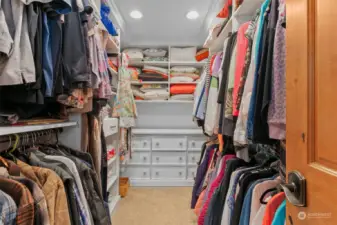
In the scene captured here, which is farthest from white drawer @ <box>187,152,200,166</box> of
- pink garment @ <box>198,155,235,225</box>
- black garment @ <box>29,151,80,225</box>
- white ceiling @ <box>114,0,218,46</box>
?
black garment @ <box>29,151,80,225</box>

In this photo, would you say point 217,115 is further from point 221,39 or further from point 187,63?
point 187,63

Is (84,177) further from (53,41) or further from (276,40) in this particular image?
(276,40)

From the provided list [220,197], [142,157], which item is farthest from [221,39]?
[142,157]

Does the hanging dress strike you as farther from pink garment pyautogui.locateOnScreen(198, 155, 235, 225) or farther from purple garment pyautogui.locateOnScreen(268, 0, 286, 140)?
purple garment pyautogui.locateOnScreen(268, 0, 286, 140)

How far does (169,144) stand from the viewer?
3.58 m

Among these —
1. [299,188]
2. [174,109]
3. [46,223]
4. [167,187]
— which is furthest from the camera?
[174,109]

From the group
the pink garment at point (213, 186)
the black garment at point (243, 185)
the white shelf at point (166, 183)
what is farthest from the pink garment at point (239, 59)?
the white shelf at point (166, 183)

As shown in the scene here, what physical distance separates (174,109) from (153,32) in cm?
127

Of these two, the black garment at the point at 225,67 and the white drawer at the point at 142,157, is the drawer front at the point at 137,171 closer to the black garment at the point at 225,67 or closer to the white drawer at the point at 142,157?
the white drawer at the point at 142,157

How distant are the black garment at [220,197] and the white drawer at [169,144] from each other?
2.09 m

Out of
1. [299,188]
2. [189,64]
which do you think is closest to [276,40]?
[299,188]

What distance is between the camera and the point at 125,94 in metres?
2.92

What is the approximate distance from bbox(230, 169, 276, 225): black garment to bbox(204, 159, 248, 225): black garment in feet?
0.81

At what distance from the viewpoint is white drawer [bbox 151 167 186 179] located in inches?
142
